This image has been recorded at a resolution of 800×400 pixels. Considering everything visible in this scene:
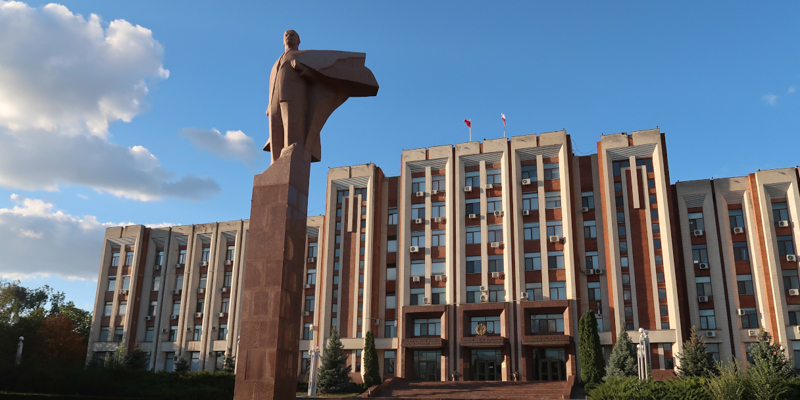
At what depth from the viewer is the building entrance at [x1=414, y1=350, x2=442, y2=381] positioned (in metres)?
35.7

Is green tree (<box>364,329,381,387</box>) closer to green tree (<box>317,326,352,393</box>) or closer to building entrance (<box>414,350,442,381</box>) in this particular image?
green tree (<box>317,326,352,393</box>)

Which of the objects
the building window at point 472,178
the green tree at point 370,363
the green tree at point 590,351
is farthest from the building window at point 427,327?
the building window at point 472,178

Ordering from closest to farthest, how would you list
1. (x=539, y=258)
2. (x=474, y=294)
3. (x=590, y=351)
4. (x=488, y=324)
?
(x=590, y=351)
(x=488, y=324)
(x=539, y=258)
(x=474, y=294)

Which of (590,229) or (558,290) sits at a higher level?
(590,229)

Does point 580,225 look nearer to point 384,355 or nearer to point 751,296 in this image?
point 751,296

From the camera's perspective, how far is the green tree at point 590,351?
30234mm

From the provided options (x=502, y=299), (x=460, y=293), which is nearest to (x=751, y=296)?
(x=502, y=299)

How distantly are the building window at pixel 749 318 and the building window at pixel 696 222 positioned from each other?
495cm

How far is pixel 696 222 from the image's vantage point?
35.1m

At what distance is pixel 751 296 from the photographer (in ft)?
108

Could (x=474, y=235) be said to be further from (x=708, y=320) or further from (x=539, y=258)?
(x=708, y=320)

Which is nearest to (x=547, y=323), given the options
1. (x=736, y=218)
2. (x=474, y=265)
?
(x=474, y=265)

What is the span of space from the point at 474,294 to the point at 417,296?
3434mm

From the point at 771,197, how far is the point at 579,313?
1232cm
